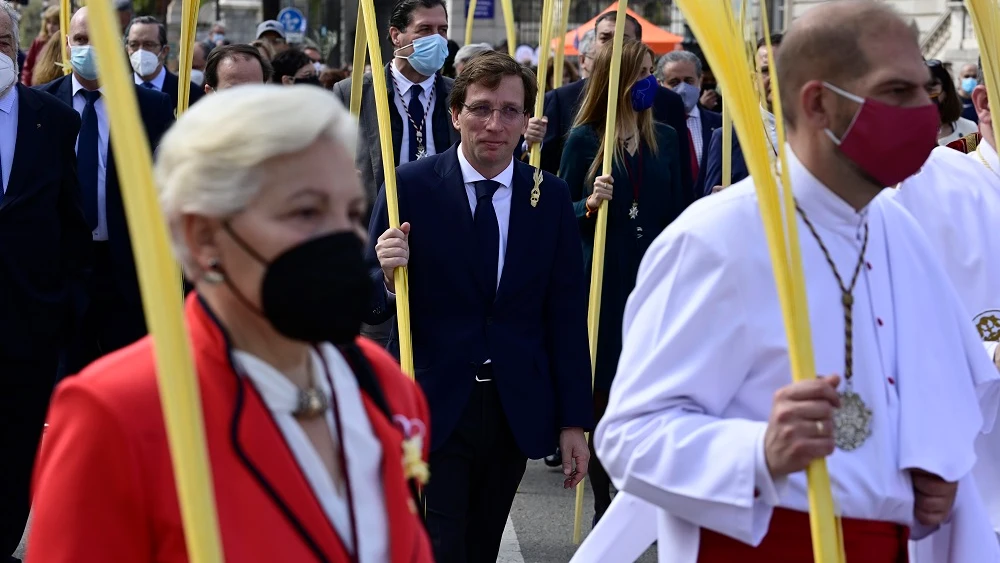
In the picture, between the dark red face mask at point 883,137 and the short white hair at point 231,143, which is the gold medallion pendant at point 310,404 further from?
the dark red face mask at point 883,137

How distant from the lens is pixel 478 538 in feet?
15.5

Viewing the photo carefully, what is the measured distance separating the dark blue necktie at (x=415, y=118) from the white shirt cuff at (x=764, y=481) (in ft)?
12.8

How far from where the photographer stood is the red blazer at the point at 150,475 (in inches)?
75.2

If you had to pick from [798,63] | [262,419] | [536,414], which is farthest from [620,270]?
[262,419]

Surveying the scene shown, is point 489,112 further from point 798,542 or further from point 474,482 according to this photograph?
point 798,542

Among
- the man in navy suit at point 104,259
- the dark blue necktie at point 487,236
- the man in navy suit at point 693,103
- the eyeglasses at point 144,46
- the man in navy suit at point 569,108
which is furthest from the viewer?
the man in navy suit at point 693,103

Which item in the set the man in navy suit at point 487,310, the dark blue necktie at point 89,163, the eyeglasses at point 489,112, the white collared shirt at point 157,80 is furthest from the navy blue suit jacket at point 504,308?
the white collared shirt at point 157,80

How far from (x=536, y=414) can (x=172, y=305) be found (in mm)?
2956

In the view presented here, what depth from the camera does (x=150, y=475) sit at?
194 cm

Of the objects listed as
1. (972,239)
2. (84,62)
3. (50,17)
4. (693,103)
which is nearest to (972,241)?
(972,239)

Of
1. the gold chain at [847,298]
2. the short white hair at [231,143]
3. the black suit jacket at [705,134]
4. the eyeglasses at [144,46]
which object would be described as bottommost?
the black suit jacket at [705,134]

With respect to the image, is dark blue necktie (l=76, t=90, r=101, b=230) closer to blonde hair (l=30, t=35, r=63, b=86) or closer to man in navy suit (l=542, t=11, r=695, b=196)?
man in navy suit (l=542, t=11, r=695, b=196)

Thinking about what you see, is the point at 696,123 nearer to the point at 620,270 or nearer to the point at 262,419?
the point at 620,270

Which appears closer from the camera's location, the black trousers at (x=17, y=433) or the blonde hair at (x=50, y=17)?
the black trousers at (x=17, y=433)
